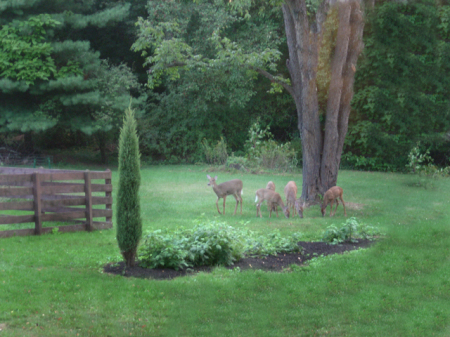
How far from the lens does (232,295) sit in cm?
505

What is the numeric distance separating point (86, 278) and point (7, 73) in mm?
17251

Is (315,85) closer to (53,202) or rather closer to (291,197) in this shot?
(291,197)

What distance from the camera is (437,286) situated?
522 centimetres

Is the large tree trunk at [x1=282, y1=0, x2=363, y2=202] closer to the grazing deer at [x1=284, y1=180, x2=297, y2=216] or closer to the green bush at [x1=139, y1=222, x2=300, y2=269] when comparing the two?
the grazing deer at [x1=284, y1=180, x2=297, y2=216]

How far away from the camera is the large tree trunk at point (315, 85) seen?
39.2ft

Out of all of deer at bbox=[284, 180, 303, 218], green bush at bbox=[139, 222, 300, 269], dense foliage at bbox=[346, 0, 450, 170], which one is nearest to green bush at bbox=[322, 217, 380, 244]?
green bush at bbox=[139, 222, 300, 269]

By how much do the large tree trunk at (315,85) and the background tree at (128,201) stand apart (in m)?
6.93

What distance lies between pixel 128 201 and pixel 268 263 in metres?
2.04

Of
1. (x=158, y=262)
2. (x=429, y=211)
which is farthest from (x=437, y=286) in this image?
(x=429, y=211)

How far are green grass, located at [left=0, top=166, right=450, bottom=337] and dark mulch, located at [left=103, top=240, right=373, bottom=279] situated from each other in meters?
0.23

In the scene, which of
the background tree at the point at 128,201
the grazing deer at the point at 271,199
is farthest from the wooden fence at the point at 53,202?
the grazing deer at the point at 271,199

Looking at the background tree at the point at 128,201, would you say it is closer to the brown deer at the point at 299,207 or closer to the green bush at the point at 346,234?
the green bush at the point at 346,234

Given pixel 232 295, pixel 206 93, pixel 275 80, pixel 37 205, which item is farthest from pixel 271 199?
pixel 206 93

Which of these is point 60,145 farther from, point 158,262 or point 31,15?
point 158,262
